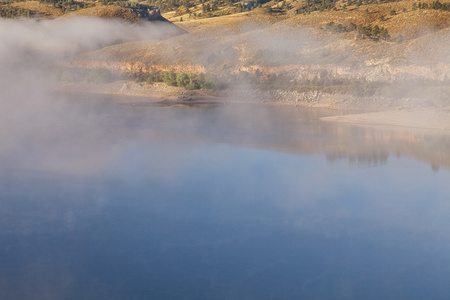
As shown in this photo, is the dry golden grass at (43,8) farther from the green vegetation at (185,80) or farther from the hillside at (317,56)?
the green vegetation at (185,80)

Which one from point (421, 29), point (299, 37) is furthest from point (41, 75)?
point (421, 29)

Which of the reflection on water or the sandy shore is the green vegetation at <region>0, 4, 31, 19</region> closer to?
the sandy shore

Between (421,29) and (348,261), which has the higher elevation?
(421,29)

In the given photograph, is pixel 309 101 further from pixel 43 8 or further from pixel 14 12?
pixel 43 8

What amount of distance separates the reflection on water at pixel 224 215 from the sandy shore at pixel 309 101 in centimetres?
356

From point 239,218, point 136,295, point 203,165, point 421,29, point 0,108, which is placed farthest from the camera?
point 421,29

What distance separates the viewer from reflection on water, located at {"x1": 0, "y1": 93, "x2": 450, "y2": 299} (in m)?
15.9

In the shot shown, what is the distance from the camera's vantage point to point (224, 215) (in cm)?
2064

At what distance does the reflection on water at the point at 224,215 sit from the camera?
15.9 metres

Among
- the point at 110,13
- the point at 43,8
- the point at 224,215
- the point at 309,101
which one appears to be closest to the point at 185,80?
the point at 309,101

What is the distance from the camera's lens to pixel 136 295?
49.9 ft

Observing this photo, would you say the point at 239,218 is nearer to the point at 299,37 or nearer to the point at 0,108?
the point at 0,108

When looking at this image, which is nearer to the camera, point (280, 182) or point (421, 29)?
point (280, 182)

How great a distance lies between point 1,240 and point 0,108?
96.3ft
